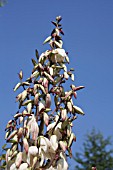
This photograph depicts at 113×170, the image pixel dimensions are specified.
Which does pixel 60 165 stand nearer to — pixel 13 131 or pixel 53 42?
pixel 13 131

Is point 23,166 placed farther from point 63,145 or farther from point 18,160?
point 63,145

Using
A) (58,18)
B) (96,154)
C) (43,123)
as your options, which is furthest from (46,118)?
(96,154)

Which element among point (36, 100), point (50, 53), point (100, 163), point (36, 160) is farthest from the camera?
point (100, 163)

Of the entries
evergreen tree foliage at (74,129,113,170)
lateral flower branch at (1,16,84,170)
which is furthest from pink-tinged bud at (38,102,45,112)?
evergreen tree foliage at (74,129,113,170)

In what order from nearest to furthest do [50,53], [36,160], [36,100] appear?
[36,160], [36,100], [50,53]

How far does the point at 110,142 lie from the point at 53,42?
18.4m

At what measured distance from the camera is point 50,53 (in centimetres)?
173

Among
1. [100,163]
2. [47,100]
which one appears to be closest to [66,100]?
[47,100]

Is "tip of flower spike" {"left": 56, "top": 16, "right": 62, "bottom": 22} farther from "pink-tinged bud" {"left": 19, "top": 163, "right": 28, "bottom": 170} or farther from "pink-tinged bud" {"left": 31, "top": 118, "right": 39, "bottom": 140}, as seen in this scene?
"pink-tinged bud" {"left": 19, "top": 163, "right": 28, "bottom": 170}

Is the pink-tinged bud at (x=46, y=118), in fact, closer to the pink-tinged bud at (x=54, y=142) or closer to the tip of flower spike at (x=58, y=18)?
the pink-tinged bud at (x=54, y=142)

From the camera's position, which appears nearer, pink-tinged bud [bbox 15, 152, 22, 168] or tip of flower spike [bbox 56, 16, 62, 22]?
pink-tinged bud [bbox 15, 152, 22, 168]

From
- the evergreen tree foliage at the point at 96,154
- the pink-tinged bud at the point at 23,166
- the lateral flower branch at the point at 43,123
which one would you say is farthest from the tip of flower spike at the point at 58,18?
the evergreen tree foliage at the point at 96,154

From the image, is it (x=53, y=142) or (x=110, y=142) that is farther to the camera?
(x=110, y=142)

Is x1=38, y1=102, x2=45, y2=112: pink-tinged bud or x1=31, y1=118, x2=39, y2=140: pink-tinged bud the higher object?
x1=38, y1=102, x2=45, y2=112: pink-tinged bud
